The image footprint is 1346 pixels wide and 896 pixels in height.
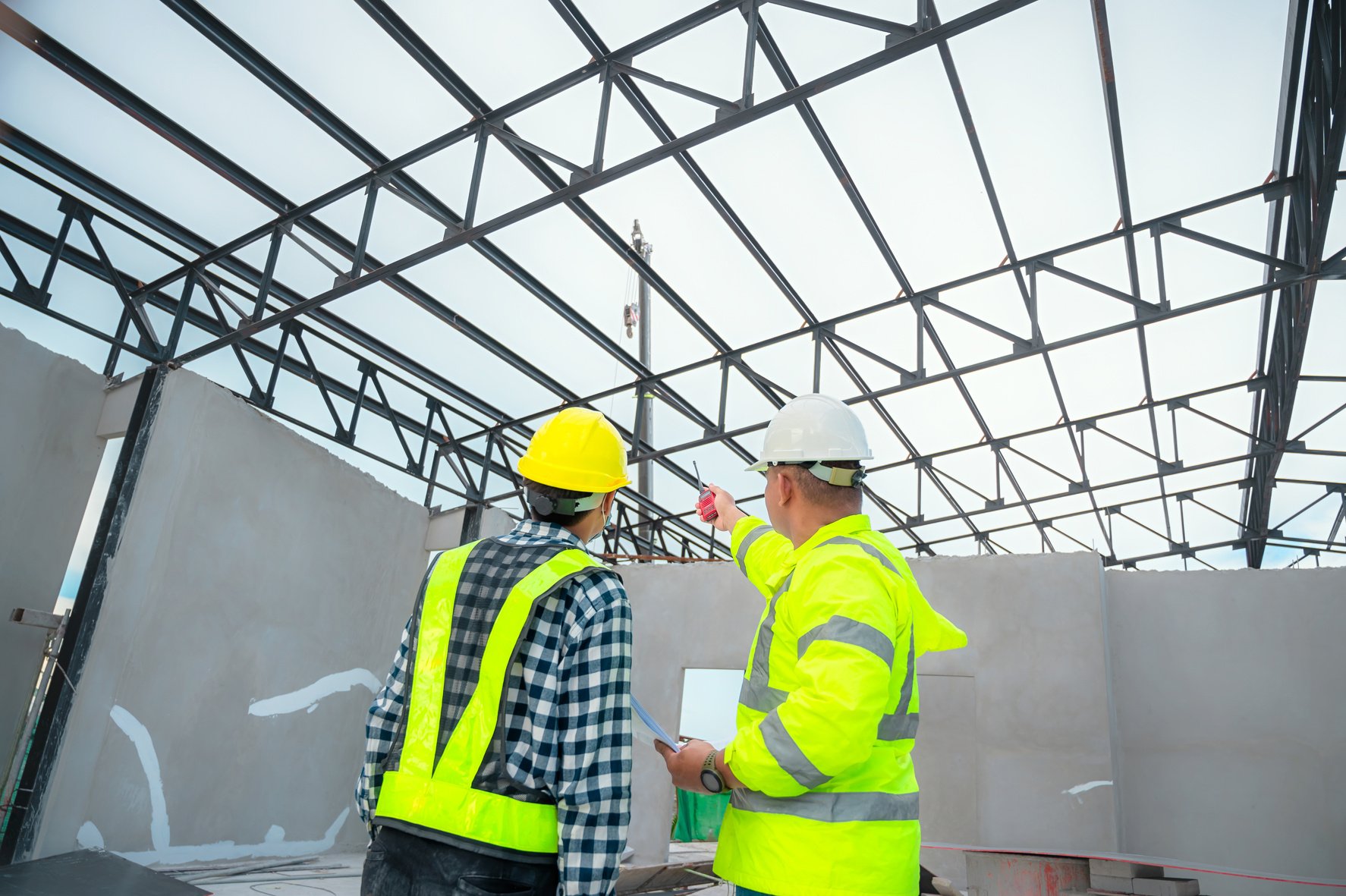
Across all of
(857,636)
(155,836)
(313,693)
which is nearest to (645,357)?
(313,693)

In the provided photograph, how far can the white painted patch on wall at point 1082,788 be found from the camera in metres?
7.62

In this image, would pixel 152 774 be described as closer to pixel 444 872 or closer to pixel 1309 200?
pixel 444 872

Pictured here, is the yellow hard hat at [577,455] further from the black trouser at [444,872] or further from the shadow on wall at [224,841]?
the shadow on wall at [224,841]

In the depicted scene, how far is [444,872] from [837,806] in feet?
2.89

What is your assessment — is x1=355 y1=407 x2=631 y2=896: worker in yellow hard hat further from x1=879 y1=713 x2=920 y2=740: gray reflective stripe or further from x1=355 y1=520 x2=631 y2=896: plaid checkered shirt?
x1=879 y1=713 x2=920 y2=740: gray reflective stripe

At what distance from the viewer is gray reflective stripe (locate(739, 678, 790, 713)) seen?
2.10 metres

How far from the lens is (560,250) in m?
8.10

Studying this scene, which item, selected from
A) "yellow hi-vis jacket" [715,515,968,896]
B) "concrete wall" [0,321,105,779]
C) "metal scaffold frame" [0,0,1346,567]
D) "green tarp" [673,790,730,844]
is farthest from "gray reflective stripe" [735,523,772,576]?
"concrete wall" [0,321,105,779]

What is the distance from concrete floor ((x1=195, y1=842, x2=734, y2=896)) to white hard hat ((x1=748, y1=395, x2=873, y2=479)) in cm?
426

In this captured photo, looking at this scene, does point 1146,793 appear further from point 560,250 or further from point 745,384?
point 560,250

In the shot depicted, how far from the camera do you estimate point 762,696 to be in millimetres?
2141

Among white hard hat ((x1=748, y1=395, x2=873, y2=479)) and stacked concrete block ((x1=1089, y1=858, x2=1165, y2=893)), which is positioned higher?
white hard hat ((x1=748, y1=395, x2=873, y2=479))

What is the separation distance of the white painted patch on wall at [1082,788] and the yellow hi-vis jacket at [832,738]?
669 cm

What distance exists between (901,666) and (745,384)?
853cm
